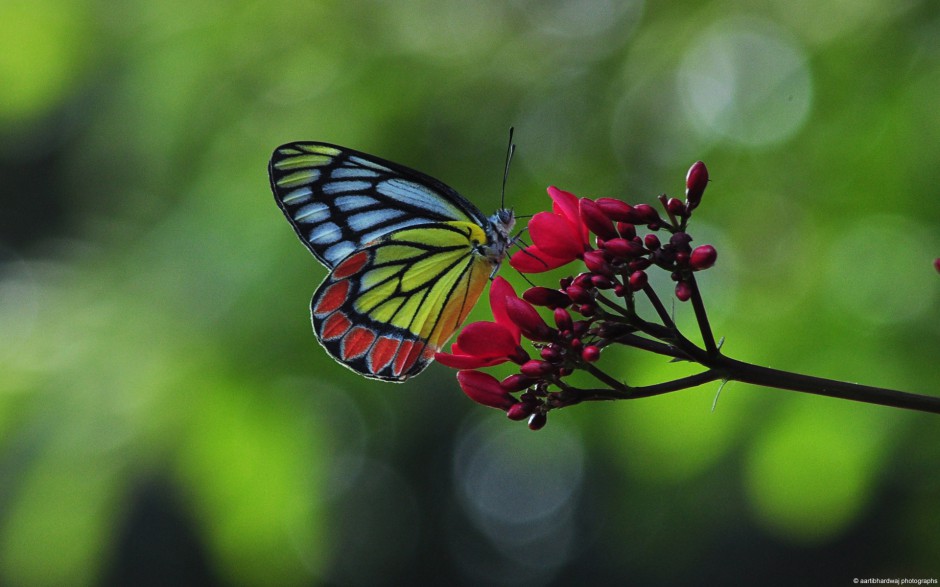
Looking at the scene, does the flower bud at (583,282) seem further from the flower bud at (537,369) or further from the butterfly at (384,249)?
the butterfly at (384,249)

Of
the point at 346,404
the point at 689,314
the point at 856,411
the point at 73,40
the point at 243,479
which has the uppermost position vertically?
the point at 73,40

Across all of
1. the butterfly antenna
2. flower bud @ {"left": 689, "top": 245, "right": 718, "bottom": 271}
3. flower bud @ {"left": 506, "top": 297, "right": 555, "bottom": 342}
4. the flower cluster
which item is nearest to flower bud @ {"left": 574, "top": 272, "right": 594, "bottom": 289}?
the flower cluster

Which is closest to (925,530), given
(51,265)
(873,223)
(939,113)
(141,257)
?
(873,223)

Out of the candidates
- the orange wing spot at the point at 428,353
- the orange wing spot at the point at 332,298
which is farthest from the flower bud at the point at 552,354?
the orange wing spot at the point at 332,298

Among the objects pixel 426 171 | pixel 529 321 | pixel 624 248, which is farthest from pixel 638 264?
pixel 426 171

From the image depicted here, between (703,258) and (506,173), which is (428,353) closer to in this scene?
(506,173)

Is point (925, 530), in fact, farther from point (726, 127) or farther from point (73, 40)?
point (73, 40)
